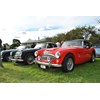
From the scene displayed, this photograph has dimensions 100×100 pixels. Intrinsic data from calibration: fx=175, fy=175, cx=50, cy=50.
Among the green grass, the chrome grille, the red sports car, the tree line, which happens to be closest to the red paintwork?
the red sports car

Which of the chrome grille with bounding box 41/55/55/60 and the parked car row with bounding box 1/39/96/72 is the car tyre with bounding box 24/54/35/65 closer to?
the parked car row with bounding box 1/39/96/72

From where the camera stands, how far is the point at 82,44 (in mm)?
7871

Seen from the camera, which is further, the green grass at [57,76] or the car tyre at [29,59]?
the car tyre at [29,59]

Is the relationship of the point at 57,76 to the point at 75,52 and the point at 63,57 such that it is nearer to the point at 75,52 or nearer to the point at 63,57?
the point at 63,57

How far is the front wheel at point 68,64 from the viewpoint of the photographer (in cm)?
645

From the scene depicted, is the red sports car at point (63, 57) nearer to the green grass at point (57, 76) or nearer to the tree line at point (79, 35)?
the green grass at point (57, 76)

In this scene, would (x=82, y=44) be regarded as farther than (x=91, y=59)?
No

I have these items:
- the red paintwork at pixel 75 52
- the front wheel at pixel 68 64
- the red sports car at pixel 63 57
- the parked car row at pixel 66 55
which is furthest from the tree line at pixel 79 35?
the front wheel at pixel 68 64

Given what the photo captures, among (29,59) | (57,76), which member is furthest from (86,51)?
(29,59)

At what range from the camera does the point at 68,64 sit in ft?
21.8

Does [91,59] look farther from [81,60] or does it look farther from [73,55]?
[73,55]

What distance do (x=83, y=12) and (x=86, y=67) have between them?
2.37 metres
